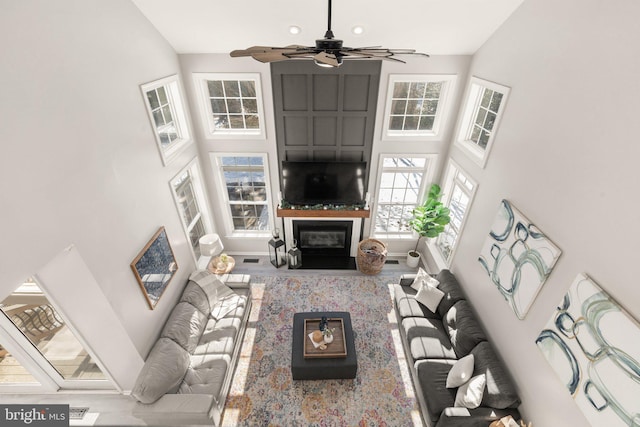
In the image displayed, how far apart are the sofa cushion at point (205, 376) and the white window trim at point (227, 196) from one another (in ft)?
9.17

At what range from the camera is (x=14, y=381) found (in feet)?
11.3

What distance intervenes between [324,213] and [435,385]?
10.4ft

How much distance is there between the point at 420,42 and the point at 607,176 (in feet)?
9.97

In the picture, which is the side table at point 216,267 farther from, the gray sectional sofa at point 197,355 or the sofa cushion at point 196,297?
the sofa cushion at point 196,297

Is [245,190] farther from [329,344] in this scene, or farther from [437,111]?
[437,111]

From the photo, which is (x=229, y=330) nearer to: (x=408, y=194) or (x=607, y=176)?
(x=408, y=194)

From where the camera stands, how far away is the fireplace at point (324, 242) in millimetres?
6051

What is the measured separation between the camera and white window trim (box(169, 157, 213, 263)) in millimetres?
4437

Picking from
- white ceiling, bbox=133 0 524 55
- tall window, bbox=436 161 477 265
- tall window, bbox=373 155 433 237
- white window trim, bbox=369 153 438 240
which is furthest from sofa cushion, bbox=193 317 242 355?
white ceiling, bbox=133 0 524 55

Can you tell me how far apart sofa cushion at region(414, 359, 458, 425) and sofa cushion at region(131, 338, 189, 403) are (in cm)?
301

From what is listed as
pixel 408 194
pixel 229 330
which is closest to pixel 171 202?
pixel 229 330

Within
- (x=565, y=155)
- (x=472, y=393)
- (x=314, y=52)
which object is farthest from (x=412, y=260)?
(x=314, y=52)

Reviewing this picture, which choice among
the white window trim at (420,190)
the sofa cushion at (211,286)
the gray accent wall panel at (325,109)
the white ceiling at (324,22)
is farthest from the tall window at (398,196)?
the sofa cushion at (211,286)

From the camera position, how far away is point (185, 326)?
160 inches
